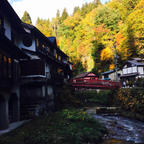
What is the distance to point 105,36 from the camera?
52.2 metres

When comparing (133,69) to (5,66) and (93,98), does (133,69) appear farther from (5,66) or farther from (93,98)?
(5,66)

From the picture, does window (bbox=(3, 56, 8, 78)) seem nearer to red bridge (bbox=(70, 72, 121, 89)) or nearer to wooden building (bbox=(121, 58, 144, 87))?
red bridge (bbox=(70, 72, 121, 89))

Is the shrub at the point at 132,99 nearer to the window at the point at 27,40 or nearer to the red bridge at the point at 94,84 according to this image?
the red bridge at the point at 94,84

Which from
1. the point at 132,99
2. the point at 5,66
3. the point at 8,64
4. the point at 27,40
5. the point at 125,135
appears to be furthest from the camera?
the point at 132,99

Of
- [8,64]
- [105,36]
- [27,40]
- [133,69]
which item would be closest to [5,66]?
[8,64]

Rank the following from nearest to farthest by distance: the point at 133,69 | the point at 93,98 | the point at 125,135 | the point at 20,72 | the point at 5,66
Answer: the point at 5,66 < the point at 125,135 < the point at 20,72 < the point at 93,98 < the point at 133,69

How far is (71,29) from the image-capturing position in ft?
232

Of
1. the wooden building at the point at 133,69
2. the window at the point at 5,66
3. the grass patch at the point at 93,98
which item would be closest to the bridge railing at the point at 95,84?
the grass patch at the point at 93,98

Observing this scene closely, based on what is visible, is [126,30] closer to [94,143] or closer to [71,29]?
[71,29]

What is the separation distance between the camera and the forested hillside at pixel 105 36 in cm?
4481

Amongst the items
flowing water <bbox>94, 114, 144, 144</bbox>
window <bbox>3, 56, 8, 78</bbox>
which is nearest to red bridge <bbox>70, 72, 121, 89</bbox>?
flowing water <bbox>94, 114, 144, 144</bbox>

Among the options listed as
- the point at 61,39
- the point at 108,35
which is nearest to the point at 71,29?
the point at 61,39

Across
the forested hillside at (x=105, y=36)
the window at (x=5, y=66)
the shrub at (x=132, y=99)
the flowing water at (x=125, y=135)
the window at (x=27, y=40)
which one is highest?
the forested hillside at (x=105, y=36)

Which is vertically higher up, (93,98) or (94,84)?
(94,84)
